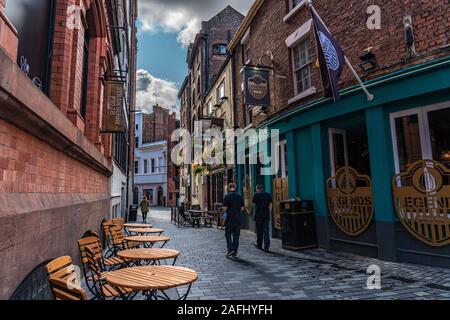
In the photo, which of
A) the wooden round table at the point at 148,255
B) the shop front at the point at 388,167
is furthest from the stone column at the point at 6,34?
the shop front at the point at 388,167

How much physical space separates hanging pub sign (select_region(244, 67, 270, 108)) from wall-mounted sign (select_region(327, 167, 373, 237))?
400cm

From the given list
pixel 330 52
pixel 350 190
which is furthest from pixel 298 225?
pixel 330 52

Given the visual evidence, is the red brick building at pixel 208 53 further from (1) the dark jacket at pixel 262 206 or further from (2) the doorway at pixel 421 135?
(2) the doorway at pixel 421 135

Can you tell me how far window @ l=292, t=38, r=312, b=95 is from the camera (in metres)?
10.0

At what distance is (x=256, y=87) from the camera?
1125cm

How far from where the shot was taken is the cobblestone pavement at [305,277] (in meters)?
A: 4.65

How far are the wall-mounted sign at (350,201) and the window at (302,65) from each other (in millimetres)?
3334

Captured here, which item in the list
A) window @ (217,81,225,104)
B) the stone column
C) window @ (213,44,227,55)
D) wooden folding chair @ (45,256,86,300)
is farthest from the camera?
window @ (213,44,227,55)

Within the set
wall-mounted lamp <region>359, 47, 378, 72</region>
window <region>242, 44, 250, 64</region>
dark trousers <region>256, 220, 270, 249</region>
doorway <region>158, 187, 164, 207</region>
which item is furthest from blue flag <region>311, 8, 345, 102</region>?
doorway <region>158, 187, 164, 207</region>

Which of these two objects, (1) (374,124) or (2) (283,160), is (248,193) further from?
(1) (374,124)

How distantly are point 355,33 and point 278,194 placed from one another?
219 inches

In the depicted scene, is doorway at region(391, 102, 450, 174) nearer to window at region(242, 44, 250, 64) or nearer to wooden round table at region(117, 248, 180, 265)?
wooden round table at region(117, 248, 180, 265)

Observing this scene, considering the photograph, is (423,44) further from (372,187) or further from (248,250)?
(248,250)
